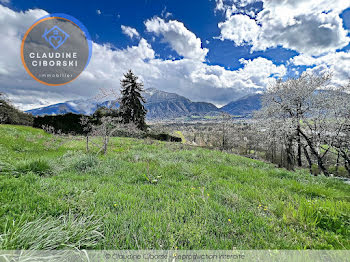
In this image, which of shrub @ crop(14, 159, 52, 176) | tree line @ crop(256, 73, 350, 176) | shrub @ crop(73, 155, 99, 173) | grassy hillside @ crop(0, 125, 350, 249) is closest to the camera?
grassy hillside @ crop(0, 125, 350, 249)

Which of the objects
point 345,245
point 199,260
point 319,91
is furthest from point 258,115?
point 199,260

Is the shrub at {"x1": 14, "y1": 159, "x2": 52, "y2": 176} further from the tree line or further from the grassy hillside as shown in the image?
the tree line

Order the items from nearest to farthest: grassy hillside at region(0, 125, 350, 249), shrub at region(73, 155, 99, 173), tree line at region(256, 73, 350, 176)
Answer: grassy hillside at region(0, 125, 350, 249)
shrub at region(73, 155, 99, 173)
tree line at region(256, 73, 350, 176)

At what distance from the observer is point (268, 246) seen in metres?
2.14

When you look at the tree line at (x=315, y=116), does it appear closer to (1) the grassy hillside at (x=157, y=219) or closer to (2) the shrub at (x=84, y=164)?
(1) the grassy hillside at (x=157, y=219)

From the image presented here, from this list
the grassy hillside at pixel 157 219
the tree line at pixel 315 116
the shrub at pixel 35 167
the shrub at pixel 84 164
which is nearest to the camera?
the grassy hillside at pixel 157 219

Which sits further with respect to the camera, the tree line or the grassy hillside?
the tree line

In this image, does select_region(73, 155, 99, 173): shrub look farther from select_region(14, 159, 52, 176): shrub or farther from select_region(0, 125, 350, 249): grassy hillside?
select_region(0, 125, 350, 249): grassy hillside

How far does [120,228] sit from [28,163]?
4.63 m

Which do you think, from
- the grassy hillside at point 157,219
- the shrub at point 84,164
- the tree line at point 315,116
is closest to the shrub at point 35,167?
the grassy hillside at point 157,219

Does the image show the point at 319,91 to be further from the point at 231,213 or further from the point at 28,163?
the point at 28,163

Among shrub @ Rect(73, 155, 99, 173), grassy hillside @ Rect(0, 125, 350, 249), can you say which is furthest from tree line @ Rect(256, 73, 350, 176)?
shrub @ Rect(73, 155, 99, 173)

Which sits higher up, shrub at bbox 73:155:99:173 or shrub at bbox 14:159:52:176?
shrub at bbox 14:159:52:176

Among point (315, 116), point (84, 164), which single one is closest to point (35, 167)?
point (84, 164)
